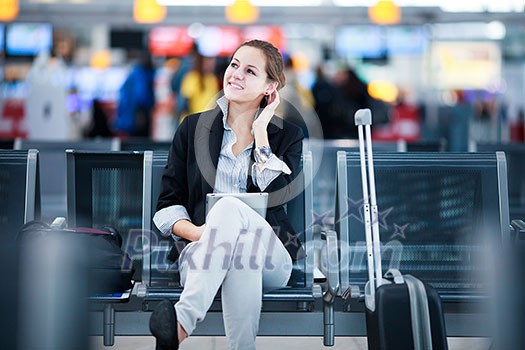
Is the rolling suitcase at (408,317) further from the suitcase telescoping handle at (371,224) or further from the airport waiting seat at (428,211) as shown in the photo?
the airport waiting seat at (428,211)

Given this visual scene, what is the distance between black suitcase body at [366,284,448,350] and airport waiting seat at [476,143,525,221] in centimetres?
346

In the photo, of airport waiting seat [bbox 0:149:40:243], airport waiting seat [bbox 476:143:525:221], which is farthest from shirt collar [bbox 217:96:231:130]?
airport waiting seat [bbox 476:143:525:221]

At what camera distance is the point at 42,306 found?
2.98 m

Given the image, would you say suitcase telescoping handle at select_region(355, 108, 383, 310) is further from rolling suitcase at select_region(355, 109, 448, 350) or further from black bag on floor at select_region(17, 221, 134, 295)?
black bag on floor at select_region(17, 221, 134, 295)

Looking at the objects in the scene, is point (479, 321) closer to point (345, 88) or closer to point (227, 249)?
point (227, 249)

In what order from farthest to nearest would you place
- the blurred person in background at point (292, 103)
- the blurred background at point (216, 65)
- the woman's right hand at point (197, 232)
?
the blurred background at point (216, 65), the blurred person in background at point (292, 103), the woman's right hand at point (197, 232)

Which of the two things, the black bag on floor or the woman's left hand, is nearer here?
the black bag on floor

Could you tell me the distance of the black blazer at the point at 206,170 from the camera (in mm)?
3994

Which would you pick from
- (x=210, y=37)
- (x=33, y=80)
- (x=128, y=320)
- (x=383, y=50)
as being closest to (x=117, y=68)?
(x=210, y=37)

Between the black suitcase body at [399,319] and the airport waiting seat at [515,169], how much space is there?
3460mm

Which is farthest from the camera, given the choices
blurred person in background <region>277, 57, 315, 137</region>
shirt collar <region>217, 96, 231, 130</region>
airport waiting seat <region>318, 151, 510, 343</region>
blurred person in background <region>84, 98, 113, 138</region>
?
blurred person in background <region>84, 98, 113, 138</region>

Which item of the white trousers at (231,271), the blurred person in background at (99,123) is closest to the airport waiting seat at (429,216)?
the white trousers at (231,271)

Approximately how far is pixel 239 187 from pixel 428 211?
945mm

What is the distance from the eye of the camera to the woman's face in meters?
4.05
